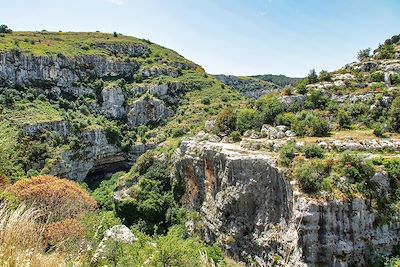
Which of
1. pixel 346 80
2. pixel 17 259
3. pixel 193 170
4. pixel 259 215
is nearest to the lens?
pixel 17 259

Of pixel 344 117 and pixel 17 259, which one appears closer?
pixel 17 259

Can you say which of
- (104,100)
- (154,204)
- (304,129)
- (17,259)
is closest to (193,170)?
(154,204)

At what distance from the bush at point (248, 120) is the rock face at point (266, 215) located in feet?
18.2

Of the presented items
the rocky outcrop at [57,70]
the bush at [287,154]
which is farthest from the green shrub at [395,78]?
the rocky outcrop at [57,70]

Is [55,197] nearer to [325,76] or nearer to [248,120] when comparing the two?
[248,120]

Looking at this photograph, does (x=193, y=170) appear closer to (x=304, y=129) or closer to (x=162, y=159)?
(x=162, y=159)

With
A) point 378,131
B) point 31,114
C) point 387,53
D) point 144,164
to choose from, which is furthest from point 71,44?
point 378,131

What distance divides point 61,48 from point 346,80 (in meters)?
85.3

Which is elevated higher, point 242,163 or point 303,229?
point 242,163

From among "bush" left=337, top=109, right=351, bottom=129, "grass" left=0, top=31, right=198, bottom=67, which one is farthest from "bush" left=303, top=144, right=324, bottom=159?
"grass" left=0, top=31, right=198, bottom=67

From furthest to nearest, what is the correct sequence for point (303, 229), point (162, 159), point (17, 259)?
1. point (162, 159)
2. point (303, 229)
3. point (17, 259)

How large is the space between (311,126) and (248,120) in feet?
33.7

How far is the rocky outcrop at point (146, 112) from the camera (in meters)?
103

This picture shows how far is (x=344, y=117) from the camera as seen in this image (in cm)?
4650
